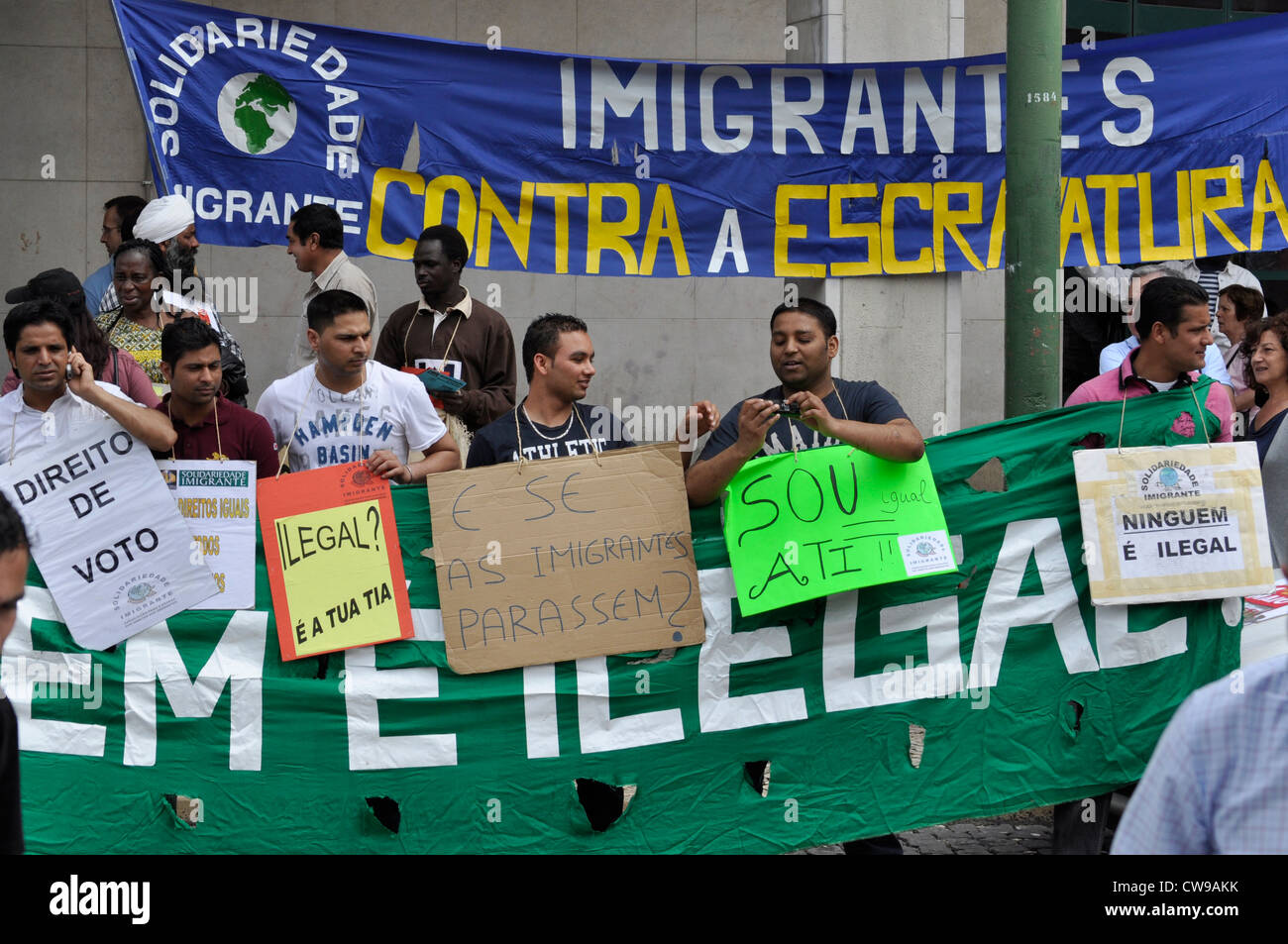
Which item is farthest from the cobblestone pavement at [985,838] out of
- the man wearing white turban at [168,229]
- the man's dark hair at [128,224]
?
the man's dark hair at [128,224]

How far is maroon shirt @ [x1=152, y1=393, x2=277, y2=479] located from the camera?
16.7 ft

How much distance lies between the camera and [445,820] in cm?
490

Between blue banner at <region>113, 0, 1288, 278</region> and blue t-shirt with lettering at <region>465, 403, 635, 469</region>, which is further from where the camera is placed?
blue banner at <region>113, 0, 1288, 278</region>

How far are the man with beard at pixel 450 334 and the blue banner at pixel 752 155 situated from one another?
0.58 metres

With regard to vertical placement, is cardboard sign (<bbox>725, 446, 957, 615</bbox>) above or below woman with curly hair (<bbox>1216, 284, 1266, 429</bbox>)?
below

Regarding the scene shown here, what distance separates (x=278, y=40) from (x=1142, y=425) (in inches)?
175

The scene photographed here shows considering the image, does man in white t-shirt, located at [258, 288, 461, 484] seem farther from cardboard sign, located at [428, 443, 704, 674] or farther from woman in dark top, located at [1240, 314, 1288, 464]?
woman in dark top, located at [1240, 314, 1288, 464]

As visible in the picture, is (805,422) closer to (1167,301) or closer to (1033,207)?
(1167,301)

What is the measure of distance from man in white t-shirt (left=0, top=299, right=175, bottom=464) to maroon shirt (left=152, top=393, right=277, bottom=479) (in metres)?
0.14

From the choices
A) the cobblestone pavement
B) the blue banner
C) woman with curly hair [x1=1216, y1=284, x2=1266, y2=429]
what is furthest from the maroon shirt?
woman with curly hair [x1=1216, y1=284, x2=1266, y2=429]

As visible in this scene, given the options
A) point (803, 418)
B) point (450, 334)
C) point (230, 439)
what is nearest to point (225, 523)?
point (230, 439)

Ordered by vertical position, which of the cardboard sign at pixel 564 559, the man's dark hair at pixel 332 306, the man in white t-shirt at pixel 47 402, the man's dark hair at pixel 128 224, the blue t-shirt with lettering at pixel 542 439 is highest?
the man's dark hair at pixel 128 224

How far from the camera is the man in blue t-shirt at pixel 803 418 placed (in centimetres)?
481

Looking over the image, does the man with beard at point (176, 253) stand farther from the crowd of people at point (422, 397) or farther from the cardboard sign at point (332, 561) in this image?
the cardboard sign at point (332, 561)
